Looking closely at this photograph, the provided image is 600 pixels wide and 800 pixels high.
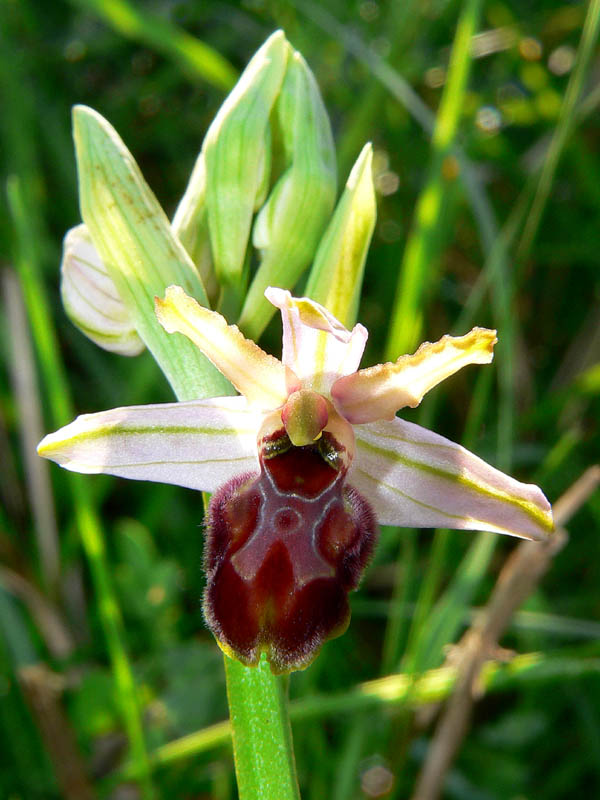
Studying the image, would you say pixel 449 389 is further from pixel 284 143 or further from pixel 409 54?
pixel 284 143

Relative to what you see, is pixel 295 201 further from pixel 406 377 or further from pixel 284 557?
pixel 284 557

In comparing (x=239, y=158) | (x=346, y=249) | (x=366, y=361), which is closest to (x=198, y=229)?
(x=239, y=158)

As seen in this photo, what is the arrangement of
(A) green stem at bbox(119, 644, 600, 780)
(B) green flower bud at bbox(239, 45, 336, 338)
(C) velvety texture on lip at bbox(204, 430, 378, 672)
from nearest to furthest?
(C) velvety texture on lip at bbox(204, 430, 378, 672) → (B) green flower bud at bbox(239, 45, 336, 338) → (A) green stem at bbox(119, 644, 600, 780)

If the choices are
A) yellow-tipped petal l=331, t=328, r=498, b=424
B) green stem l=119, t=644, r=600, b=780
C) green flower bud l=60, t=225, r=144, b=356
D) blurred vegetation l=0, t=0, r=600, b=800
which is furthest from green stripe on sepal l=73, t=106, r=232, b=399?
green stem l=119, t=644, r=600, b=780

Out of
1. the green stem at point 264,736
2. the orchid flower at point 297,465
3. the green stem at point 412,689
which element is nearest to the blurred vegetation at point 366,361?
the green stem at point 412,689

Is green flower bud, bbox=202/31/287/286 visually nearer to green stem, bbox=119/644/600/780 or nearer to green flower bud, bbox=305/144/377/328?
green flower bud, bbox=305/144/377/328

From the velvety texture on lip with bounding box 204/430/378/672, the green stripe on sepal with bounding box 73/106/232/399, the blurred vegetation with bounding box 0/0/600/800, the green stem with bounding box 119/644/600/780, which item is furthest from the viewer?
the blurred vegetation with bounding box 0/0/600/800
